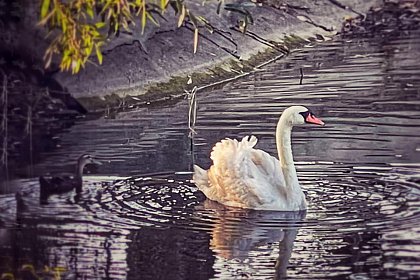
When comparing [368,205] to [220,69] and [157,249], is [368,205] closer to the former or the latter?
[157,249]

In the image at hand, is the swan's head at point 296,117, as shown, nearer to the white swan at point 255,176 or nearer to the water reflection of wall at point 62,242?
the white swan at point 255,176

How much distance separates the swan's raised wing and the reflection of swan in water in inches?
3.4

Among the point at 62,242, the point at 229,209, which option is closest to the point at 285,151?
the point at 229,209

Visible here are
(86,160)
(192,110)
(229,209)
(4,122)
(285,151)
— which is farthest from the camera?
(192,110)

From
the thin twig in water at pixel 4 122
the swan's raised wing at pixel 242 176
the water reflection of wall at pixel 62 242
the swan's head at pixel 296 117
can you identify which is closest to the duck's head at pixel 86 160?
the water reflection of wall at pixel 62 242

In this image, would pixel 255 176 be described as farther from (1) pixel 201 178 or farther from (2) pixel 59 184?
(2) pixel 59 184

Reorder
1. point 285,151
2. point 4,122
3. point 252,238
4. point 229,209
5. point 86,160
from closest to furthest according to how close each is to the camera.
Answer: point 252,238 < point 229,209 < point 285,151 < point 86,160 < point 4,122

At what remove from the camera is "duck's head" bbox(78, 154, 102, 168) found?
9.02m

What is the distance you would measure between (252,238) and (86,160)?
214cm

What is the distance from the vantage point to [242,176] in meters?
8.37

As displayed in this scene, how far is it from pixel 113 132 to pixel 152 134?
0.38 m

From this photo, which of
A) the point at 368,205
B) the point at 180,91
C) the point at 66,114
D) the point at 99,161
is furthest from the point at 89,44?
the point at 180,91

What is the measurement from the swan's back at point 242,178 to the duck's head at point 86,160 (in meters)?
0.96

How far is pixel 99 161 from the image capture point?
952cm
